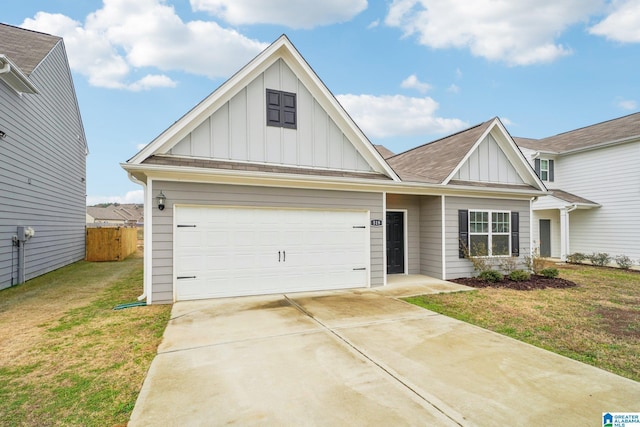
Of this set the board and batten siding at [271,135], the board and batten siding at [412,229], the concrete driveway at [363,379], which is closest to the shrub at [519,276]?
the board and batten siding at [412,229]

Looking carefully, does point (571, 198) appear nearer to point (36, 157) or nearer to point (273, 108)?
point (273, 108)

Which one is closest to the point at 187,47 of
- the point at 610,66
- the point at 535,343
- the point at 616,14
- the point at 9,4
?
the point at 9,4

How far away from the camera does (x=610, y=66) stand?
17641 millimetres

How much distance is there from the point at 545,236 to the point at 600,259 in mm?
2967

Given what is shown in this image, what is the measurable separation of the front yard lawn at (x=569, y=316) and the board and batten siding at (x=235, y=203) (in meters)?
2.60

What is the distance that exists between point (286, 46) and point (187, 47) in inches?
348

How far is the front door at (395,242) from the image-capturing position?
10.2 metres

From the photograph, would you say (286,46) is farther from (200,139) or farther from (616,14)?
(616,14)

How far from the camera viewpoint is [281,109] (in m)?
7.79

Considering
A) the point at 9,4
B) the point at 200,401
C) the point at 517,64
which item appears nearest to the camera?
the point at 200,401

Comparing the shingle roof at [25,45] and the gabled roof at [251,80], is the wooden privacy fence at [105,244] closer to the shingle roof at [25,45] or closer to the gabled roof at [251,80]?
the shingle roof at [25,45]

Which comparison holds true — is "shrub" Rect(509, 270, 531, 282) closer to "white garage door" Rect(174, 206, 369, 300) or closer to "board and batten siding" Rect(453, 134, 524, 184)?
"board and batten siding" Rect(453, 134, 524, 184)

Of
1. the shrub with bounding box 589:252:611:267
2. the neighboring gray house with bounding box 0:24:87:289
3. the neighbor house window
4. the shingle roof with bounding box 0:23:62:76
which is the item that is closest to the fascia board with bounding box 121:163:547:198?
the neighbor house window

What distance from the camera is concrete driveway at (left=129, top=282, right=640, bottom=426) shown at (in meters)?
2.68
